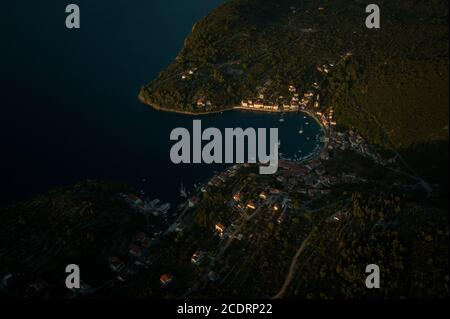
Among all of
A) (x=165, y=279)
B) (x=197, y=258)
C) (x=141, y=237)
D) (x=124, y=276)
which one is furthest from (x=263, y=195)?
(x=124, y=276)

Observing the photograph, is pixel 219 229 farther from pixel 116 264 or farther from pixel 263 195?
pixel 116 264

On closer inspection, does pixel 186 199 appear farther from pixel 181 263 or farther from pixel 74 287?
pixel 74 287
